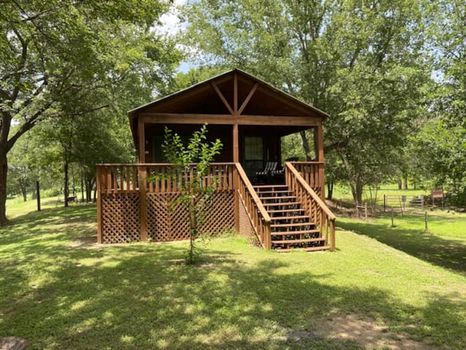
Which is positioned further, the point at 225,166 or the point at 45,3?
the point at 225,166

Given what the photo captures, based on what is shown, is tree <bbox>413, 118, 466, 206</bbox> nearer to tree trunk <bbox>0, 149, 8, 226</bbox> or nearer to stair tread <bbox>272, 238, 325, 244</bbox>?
stair tread <bbox>272, 238, 325, 244</bbox>

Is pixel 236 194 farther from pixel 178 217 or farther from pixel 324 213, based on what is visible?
pixel 324 213

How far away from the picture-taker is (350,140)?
64.8 ft

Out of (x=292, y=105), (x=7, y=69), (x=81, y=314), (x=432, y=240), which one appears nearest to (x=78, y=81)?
(x=7, y=69)

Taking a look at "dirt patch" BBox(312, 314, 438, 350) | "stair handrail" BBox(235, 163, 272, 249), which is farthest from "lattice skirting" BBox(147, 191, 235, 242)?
"dirt patch" BBox(312, 314, 438, 350)

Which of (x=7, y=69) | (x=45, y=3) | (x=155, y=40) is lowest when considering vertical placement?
(x=45, y=3)

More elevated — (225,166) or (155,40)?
(155,40)

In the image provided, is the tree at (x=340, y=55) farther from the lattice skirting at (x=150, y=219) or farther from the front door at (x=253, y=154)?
the lattice skirting at (x=150, y=219)

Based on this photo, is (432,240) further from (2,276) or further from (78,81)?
(78,81)

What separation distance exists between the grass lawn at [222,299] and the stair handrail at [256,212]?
0.40m

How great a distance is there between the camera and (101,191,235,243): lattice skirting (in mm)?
9203

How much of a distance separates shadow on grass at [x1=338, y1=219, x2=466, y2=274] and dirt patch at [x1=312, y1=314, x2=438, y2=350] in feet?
21.7

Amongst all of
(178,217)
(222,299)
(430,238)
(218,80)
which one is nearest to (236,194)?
(178,217)

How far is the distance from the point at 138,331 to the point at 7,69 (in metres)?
11.2
